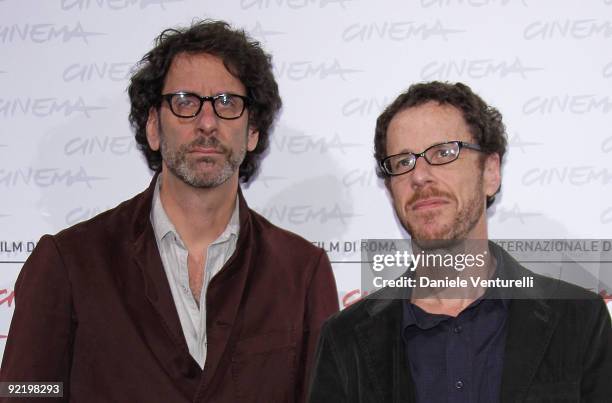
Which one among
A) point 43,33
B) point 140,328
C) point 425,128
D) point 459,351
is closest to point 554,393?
point 459,351

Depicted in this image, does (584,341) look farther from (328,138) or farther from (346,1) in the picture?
(346,1)

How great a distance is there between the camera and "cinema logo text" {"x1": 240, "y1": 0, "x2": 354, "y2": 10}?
8.91ft

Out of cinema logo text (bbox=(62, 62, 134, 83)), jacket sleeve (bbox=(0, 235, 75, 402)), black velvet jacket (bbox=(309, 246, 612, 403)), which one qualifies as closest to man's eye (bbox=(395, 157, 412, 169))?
black velvet jacket (bbox=(309, 246, 612, 403))

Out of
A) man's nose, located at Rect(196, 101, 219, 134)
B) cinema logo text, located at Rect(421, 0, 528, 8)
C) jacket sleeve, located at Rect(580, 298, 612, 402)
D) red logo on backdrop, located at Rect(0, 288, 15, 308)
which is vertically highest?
cinema logo text, located at Rect(421, 0, 528, 8)

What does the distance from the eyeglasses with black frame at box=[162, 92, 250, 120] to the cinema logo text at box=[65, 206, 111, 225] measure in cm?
65

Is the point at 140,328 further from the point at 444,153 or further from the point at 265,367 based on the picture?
the point at 444,153

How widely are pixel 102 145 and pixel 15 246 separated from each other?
0.53 metres

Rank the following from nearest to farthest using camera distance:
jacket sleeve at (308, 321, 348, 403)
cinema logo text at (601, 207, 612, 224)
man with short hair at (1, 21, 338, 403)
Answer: jacket sleeve at (308, 321, 348, 403)
man with short hair at (1, 21, 338, 403)
cinema logo text at (601, 207, 612, 224)

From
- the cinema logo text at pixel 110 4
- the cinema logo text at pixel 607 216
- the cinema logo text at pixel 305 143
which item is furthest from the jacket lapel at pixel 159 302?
the cinema logo text at pixel 607 216

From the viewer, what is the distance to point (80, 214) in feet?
→ 9.30

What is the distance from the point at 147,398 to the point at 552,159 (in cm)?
163

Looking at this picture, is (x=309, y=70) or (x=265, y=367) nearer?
(x=265, y=367)

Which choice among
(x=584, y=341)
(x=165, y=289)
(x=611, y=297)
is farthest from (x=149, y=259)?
(x=611, y=297)

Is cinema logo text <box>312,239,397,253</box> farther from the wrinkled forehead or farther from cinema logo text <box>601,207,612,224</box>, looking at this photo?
cinema logo text <box>601,207,612,224</box>
